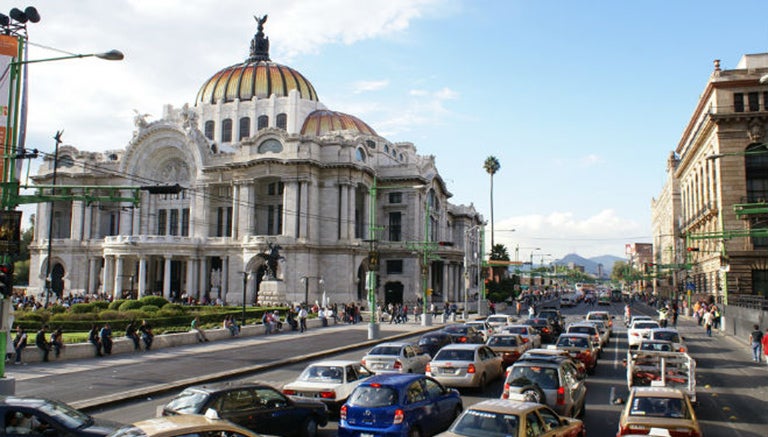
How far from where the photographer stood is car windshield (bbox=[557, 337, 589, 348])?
74.4ft

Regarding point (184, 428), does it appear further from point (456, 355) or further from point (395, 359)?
point (395, 359)

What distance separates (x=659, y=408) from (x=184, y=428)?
872 cm

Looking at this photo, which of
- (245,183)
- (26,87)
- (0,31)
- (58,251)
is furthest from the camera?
(58,251)

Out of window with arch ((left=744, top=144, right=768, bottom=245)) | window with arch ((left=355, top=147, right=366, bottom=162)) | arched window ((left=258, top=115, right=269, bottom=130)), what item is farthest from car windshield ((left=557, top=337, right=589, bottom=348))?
arched window ((left=258, top=115, right=269, bottom=130))

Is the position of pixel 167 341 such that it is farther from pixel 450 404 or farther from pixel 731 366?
pixel 731 366

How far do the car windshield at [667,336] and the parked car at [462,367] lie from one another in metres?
7.82

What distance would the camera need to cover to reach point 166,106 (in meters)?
92.6

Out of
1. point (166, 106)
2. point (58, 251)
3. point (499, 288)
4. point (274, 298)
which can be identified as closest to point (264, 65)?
point (166, 106)

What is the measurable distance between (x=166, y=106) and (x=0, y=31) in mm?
77473

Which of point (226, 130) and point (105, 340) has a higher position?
point (226, 130)

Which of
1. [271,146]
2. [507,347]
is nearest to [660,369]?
[507,347]

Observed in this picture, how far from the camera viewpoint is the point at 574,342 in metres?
22.8

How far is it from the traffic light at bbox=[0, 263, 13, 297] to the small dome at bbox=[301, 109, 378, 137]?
210 ft

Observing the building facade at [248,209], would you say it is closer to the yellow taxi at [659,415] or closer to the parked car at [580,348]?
the parked car at [580,348]
